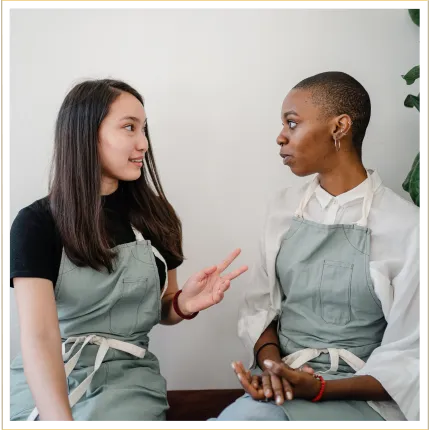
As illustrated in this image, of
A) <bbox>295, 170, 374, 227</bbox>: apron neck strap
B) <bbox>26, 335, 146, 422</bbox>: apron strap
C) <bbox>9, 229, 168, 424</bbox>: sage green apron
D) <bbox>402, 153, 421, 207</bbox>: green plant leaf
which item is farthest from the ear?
<bbox>26, 335, 146, 422</bbox>: apron strap

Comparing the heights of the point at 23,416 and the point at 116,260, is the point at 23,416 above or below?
below

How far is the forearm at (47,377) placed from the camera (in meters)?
1.11

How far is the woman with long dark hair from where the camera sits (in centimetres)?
119

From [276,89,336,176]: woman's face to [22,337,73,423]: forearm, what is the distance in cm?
67

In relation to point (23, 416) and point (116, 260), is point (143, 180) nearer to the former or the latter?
point (116, 260)

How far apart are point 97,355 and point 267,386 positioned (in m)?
0.38

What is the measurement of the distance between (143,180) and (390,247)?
0.63 meters

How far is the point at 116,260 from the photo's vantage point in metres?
1.32

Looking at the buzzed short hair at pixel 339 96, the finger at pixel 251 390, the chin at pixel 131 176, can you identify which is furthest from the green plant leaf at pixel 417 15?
the finger at pixel 251 390

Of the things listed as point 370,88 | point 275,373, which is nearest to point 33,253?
point 275,373

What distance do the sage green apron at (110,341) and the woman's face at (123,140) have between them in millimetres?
173

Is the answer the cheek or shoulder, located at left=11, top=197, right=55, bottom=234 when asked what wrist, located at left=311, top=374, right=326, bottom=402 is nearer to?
the cheek

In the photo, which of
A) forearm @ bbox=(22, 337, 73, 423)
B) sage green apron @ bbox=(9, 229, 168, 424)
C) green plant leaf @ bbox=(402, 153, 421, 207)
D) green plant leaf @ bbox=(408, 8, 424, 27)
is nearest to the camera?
forearm @ bbox=(22, 337, 73, 423)

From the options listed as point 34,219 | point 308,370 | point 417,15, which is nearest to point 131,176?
point 34,219
